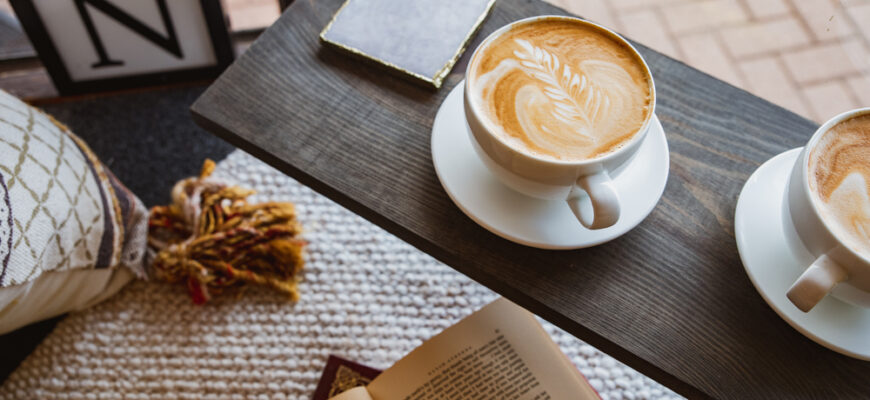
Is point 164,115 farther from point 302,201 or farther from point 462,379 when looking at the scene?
point 462,379

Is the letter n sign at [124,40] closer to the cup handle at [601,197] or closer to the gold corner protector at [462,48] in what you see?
the gold corner protector at [462,48]

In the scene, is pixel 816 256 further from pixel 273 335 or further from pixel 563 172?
pixel 273 335

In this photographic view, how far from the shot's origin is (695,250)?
1.82 feet

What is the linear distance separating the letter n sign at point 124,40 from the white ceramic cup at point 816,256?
32.1 inches

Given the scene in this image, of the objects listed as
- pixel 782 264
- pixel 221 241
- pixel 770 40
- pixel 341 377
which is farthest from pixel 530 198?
pixel 770 40

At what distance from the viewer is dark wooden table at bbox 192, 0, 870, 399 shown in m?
0.51

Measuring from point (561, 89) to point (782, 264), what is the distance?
0.22 metres

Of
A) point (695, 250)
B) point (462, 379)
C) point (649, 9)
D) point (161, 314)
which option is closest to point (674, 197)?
point (695, 250)

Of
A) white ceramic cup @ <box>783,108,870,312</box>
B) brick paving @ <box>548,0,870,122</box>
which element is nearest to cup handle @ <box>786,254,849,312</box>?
white ceramic cup @ <box>783,108,870,312</box>

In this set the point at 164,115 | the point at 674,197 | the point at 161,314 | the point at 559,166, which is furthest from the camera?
the point at 164,115

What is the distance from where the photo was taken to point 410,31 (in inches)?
25.0

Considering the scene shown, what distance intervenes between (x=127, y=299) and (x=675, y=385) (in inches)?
28.0

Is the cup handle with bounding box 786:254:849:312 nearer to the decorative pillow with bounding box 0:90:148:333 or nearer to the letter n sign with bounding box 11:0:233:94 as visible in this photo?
the decorative pillow with bounding box 0:90:148:333

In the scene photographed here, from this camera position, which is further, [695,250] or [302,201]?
[302,201]
